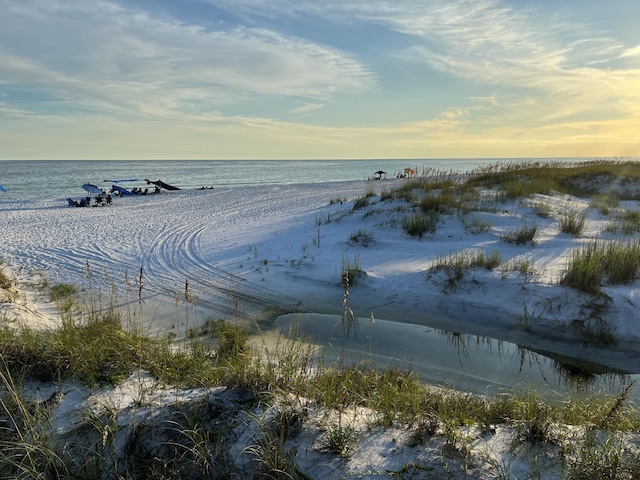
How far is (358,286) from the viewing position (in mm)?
8430

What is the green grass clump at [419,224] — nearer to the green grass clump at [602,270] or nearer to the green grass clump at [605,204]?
the green grass clump at [602,270]

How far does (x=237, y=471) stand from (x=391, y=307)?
17.0 ft

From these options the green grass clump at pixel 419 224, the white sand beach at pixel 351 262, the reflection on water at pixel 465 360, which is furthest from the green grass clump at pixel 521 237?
the reflection on water at pixel 465 360

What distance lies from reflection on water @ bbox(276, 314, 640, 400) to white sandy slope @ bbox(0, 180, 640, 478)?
159 millimetres

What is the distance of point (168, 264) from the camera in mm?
10328

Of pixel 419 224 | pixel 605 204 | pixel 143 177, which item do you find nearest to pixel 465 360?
pixel 419 224

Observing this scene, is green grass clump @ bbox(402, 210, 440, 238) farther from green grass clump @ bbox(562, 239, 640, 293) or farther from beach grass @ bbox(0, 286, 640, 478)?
beach grass @ bbox(0, 286, 640, 478)

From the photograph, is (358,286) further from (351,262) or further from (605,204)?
(605,204)

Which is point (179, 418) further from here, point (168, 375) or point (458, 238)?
point (458, 238)

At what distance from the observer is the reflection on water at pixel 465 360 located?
4.91m

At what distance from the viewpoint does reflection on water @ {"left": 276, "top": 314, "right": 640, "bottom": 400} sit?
193 inches

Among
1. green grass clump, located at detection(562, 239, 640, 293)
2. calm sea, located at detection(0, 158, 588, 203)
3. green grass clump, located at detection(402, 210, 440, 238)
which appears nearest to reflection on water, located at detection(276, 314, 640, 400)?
green grass clump, located at detection(562, 239, 640, 293)

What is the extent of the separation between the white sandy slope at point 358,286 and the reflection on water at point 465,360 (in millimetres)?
159

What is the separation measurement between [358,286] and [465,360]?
3.14 m
